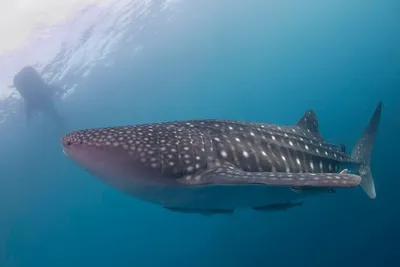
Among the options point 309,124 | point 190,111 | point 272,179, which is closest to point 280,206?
point 272,179

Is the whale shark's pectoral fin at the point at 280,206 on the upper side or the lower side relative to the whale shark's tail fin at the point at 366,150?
lower

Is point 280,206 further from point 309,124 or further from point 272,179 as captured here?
point 309,124

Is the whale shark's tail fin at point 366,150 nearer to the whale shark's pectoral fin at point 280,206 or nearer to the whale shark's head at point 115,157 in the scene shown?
the whale shark's pectoral fin at point 280,206

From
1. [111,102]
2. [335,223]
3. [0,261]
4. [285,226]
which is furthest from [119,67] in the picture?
[335,223]

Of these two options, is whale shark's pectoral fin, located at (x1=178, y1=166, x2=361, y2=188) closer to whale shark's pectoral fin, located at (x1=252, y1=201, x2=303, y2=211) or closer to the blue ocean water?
whale shark's pectoral fin, located at (x1=252, y1=201, x2=303, y2=211)

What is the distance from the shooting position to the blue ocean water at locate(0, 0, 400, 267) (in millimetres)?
19750

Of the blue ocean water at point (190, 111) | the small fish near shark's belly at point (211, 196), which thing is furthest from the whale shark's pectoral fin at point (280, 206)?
the blue ocean water at point (190, 111)

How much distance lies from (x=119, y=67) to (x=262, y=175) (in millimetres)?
37147

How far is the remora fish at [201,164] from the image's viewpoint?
3.85m

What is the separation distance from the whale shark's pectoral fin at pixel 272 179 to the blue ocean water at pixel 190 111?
15.4 metres

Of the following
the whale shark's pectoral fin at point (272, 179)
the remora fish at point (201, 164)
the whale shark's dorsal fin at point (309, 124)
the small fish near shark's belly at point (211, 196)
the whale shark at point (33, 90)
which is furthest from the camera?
the whale shark at point (33, 90)

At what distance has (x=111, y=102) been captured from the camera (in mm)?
46469

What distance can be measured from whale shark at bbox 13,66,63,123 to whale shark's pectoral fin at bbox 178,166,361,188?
24166 mm

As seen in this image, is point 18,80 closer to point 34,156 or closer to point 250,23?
point 34,156
